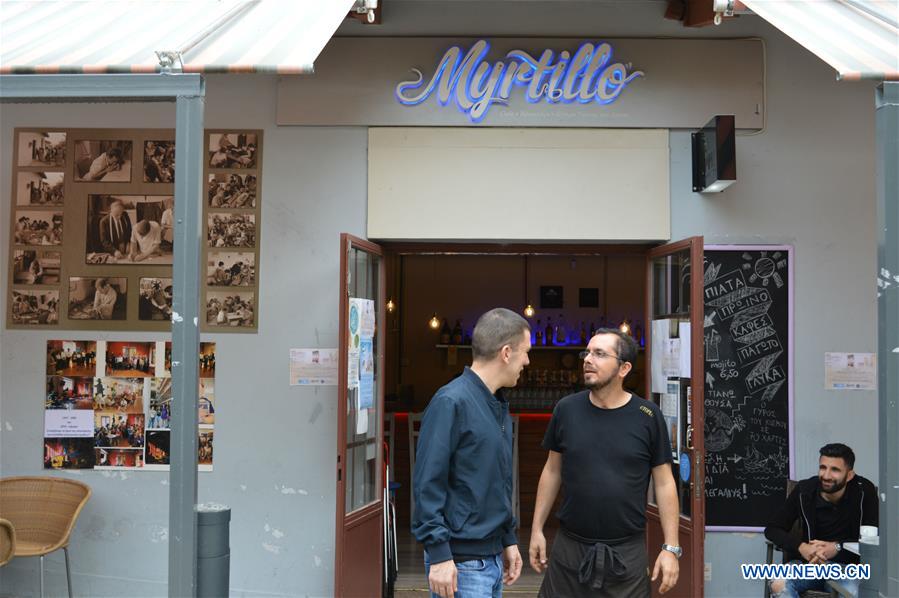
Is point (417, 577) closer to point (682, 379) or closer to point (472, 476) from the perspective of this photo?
point (682, 379)

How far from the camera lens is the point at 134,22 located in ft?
16.1

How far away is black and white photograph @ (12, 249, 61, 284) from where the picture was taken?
6.52m

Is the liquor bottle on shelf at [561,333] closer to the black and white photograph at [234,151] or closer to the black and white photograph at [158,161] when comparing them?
the black and white photograph at [234,151]

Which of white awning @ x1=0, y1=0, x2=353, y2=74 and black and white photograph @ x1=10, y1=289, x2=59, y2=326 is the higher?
white awning @ x1=0, y1=0, x2=353, y2=74

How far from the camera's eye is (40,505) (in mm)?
6242

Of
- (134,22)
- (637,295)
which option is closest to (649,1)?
(134,22)

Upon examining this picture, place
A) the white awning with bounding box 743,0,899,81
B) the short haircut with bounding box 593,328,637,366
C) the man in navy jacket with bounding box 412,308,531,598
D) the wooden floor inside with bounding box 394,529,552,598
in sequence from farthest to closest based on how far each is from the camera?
1. the wooden floor inside with bounding box 394,529,552,598
2. the short haircut with bounding box 593,328,637,366
3. the white awning with bounding box 743,0,899,81
4. the man in navy jacket with bounding box 412,308,531,598

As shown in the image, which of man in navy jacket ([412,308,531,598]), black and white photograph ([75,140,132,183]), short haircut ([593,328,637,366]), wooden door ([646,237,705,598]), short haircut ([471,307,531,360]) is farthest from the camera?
black and white photograph ([75,140,132,183])

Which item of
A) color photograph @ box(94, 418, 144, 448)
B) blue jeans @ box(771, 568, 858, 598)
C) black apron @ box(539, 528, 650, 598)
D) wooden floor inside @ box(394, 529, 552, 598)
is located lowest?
wooden floor inside @ box(394, 529, 552, 598)

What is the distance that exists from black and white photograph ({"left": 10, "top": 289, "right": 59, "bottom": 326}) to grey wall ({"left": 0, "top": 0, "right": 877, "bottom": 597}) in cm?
106

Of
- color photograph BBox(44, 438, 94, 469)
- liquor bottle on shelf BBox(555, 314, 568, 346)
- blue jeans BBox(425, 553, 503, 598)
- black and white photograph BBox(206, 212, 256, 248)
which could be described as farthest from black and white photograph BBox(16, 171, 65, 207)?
liquor bottle on shelf BBox(555, 314, 568, 346)

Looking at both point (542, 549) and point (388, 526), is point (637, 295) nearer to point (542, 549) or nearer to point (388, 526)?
point (388, 526)

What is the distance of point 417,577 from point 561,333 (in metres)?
5.77

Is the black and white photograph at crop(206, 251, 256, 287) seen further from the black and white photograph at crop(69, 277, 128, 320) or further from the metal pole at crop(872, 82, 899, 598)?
the metal pole at crop(872, 82, 899, 598)
